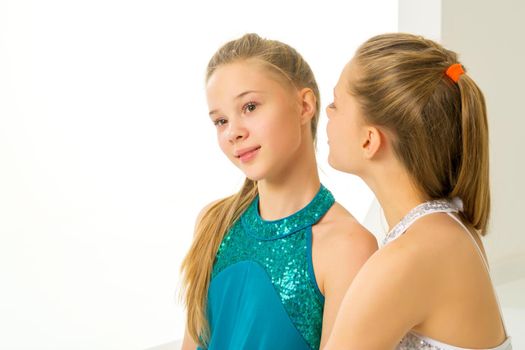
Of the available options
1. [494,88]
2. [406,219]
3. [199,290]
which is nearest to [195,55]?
[494,88]

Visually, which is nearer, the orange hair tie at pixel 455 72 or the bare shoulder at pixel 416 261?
the bare shoulder at pixel 416 261

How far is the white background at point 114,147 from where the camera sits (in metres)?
3.97

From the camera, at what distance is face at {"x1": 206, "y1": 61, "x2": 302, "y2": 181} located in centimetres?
159

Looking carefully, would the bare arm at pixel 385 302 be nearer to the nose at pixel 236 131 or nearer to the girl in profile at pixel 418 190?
the girl in profile at pixel 418 190

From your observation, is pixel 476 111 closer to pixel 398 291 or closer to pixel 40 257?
pixel 398 291

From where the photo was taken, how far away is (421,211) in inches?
53.4

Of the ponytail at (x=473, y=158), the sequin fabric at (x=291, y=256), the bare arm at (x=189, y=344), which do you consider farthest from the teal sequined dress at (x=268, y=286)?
the ponytail at (x=473, y=158)

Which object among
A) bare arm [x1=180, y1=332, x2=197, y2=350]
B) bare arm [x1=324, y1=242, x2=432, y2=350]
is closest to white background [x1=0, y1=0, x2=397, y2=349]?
bare arm [x1=180, y1=332, x2=197, y2=350]

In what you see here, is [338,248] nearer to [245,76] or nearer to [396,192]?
[396,192]

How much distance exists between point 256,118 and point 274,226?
0.85ft

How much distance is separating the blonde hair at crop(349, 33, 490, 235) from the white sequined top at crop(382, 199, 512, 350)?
28mm

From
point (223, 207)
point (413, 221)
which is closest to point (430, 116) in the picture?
point (413, 221)

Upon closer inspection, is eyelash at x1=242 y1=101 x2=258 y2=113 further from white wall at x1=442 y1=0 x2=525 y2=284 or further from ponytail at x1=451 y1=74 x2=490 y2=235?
white wall at x1=442 y1=0 x2=525 y2=284

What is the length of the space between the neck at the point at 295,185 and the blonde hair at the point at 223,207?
108 mm
